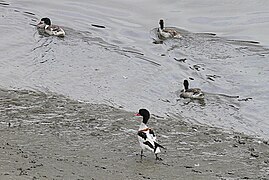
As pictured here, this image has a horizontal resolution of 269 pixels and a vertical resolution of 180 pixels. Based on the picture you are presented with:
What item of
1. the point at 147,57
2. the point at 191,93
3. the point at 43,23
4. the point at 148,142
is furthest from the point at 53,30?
the point at 148,142

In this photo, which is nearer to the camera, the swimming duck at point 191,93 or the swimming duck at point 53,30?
the swimming duck at point 191,93

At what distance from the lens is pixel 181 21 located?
27219mm

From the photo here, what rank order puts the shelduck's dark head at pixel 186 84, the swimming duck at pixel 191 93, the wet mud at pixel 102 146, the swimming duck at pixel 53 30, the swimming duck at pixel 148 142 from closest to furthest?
the wet mud at pixel 102 146
the swimming duck at pixel 148 142
the swimming duck at pixel 191 93
the shelduck's dark head at pixel 186 84
the swimming duck at pixel 53 30

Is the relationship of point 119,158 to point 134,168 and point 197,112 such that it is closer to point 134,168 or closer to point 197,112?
point 134,168

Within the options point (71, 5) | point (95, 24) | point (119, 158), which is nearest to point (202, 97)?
point (119, 158)

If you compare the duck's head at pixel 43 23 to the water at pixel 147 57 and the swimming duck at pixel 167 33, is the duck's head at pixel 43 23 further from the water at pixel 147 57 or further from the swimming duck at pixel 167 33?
the swimming duck at pixel 167 33

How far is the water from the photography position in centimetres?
1622

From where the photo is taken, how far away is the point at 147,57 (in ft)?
68.3

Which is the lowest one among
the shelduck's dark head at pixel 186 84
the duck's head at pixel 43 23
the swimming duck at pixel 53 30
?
the shelduck's dark head at pixel 186 84

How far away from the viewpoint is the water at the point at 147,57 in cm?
1622

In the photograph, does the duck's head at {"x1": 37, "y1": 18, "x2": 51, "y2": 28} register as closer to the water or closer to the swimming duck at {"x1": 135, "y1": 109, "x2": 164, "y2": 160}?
the water

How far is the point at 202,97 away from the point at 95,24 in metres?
9.38

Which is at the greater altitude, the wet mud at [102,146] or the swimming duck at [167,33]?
the swimming duck at [167,33]

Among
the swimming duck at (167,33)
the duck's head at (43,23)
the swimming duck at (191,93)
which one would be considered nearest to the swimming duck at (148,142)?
the swimming duck at (191,93)
